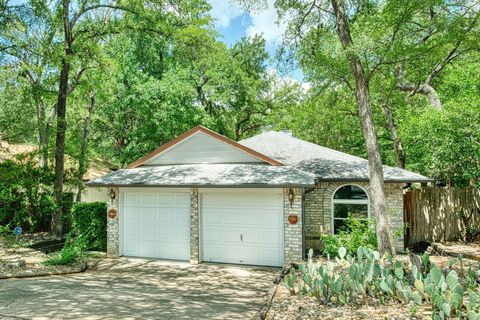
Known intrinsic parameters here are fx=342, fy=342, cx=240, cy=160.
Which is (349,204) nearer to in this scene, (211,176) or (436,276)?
(211,176)

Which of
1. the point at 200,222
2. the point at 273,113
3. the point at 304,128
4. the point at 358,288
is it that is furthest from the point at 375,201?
the point at 273,113

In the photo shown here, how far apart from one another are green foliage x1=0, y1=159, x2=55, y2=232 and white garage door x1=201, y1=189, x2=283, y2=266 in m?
6.76

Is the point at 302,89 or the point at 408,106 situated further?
the point at 302,89

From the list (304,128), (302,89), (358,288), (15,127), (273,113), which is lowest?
(358,288)

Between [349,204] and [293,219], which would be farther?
[349,204]

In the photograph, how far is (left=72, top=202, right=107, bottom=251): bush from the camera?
40.0 ft

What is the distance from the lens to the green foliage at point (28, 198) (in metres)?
13.0

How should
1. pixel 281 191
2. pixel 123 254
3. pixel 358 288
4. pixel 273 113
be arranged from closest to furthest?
1. pixel 358 288
2. pixel 281 191
3. pixel 123 254
4. pixel 273 113

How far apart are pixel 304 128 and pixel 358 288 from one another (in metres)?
19.3

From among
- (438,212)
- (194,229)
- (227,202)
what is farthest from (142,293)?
(438,212)

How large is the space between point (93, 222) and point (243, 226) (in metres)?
5.66

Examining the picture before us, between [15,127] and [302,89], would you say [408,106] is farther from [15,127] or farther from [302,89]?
[15,127]

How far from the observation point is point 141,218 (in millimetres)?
11242

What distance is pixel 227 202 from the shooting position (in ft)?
34.5
